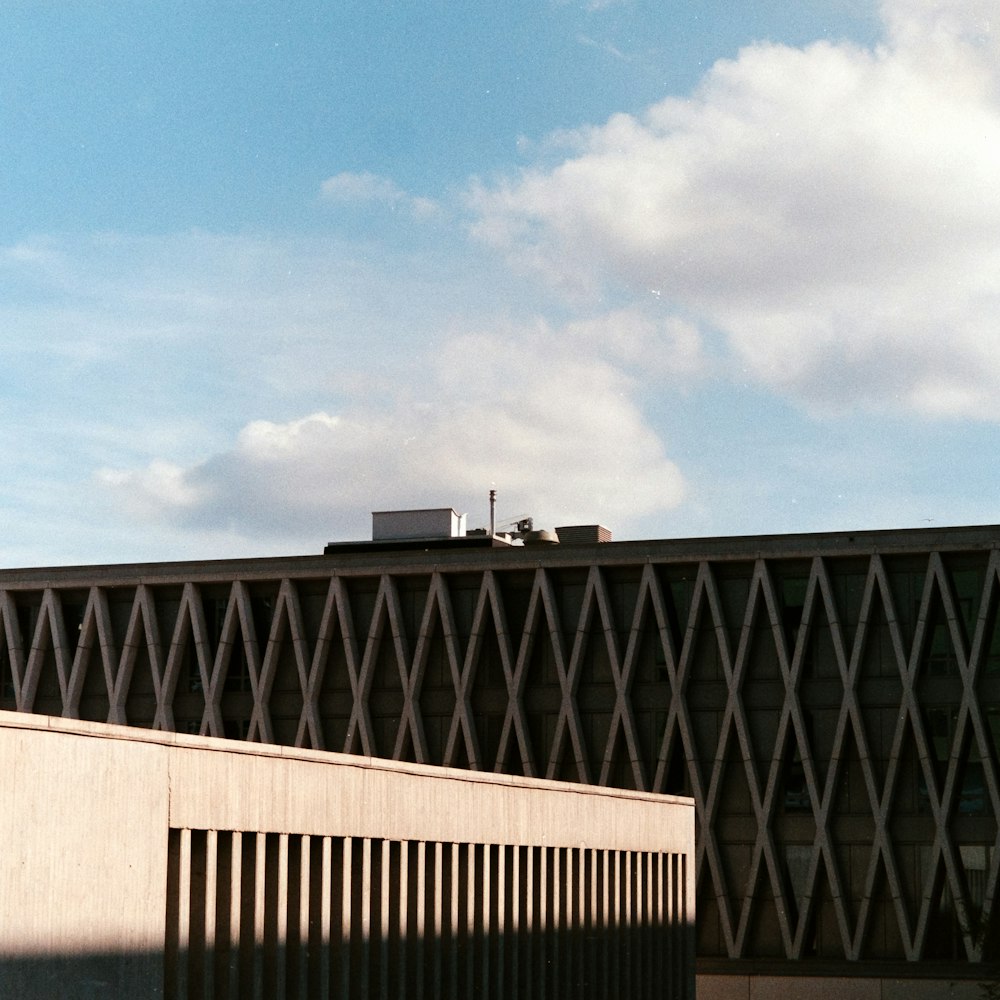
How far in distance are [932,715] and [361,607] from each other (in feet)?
69.4

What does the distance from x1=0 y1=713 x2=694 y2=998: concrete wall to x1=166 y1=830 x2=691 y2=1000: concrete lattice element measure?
37 mm

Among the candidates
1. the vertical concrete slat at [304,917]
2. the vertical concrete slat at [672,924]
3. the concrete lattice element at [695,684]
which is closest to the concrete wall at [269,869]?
the vertical concrete slat at [304,917]

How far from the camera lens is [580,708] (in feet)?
210

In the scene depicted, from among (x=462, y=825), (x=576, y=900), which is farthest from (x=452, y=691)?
(x=462, y=825)

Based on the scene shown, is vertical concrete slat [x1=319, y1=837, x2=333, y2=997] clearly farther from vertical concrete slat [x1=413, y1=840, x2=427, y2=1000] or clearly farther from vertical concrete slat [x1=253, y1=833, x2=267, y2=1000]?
vertical concrete slat [x1=413, y1=840, x2=427, y2=1000]

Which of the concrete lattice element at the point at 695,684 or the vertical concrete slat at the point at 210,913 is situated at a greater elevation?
the concrete lattice element at the point at 695,684

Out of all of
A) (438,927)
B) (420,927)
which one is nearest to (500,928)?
(438,927)

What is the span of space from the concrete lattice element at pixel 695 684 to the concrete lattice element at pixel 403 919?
18.3 m

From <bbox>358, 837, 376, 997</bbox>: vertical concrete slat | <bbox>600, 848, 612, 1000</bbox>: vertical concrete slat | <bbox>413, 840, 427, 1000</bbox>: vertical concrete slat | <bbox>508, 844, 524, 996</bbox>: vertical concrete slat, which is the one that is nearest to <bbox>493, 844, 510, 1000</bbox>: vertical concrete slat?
<bbox>508, 844, 524, 996</bbox>: vertical concrete slat

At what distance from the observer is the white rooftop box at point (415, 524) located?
7088 centimetres

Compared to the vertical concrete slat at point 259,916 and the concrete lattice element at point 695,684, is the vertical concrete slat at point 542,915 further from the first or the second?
the concrete lattice element at point 695,684

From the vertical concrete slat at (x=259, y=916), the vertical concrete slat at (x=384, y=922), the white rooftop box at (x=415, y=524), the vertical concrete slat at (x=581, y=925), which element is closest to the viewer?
the vertical concrete slat at (x=259, y=916)

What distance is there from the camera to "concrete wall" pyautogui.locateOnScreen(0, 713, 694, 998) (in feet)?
67.6

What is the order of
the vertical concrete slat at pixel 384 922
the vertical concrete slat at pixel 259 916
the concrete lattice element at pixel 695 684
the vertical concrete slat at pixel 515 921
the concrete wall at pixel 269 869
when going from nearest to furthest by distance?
the concrete wall at pixel 269 869 → the vertical concrete slat at pixel 259 916 → the vertical concrete slat at pixel 384 922 → the vertical concrete slat at pixel 515 921 → the concrete lattice element at pixel 695 684
